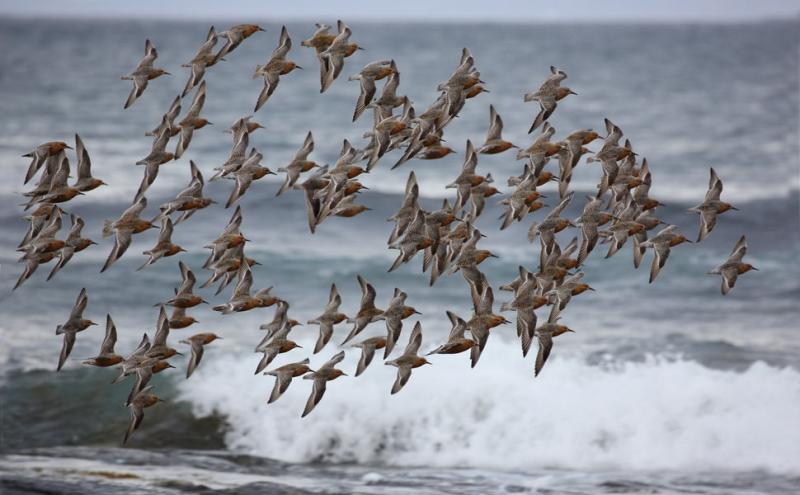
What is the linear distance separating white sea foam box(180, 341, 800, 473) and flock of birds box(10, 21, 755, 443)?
6.31 meters

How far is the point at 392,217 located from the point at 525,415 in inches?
335

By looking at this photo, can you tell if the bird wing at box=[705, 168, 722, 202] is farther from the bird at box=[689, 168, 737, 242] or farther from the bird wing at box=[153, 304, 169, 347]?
the bird wing at box=[153, 304, 169, 347]

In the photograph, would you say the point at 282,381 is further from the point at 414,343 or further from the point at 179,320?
the point at 414,343

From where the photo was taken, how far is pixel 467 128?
1984 inches

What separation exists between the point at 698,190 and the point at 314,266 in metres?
15.2

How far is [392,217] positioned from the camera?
521 inches

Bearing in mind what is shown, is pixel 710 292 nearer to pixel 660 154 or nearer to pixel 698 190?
pixel 698 190

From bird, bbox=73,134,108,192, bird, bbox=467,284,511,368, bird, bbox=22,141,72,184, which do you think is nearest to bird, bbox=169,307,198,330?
bird, bbox=73,134,108,192

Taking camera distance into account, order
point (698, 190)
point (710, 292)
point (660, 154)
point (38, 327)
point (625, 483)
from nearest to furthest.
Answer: point (625, 483), point (38, 327), point (710, 292), point (698, 190), point (660, 154)

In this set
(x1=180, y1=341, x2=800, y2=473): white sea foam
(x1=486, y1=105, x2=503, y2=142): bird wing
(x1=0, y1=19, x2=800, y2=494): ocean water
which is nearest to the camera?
(x1=486, y1=105, x2=503, y2=142): bird wing

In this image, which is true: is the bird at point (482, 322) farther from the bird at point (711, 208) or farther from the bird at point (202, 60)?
the bird at point (202, 60)

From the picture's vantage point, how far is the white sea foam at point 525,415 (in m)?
19.2

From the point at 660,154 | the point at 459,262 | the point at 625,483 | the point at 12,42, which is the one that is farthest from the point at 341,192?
the point at 12,42

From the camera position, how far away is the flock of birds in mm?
12797
